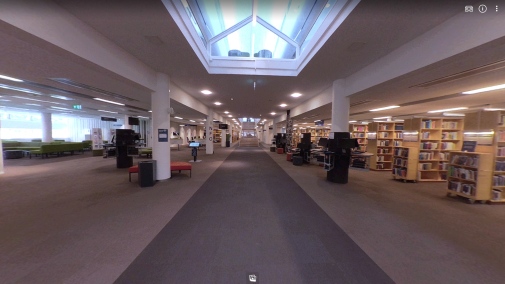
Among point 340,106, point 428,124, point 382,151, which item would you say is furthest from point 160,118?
point 382,151

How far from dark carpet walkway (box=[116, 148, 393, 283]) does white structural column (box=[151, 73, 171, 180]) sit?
249cm

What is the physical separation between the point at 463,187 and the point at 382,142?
3939 millimetres

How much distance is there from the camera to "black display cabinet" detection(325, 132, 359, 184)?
5.71m

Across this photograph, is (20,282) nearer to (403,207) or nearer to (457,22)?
(403,207)

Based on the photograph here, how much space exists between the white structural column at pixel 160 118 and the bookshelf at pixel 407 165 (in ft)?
27.1

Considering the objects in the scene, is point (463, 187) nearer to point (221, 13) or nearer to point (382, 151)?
point (382, 151)

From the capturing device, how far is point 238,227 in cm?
297

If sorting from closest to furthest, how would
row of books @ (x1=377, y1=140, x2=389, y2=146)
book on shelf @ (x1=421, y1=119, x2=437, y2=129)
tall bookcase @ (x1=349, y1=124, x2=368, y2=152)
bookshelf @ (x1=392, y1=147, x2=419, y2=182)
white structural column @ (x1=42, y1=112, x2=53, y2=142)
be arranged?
bookshelf @ (x1=392, y1=147, x2=419, y2=182) → book on shelf @ (x1=421, y1=119, x2=437, y2=129) → row of books @ (x1=377, y1=140, x2=389, y2=146) → tall bookcase @ (x1=349, y1=124, x2=368, y2=152) → white structural column @ (x1=42, y1=112, x2=53, y2=142)

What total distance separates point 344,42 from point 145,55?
474 cm

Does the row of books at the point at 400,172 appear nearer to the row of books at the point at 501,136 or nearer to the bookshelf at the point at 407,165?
the bookshelf at the point at 407,165

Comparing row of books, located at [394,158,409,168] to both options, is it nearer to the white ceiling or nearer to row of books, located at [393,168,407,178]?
row of books, located at [393,168,407,178]

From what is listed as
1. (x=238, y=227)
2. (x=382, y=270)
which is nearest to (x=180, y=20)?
(x=238, y=227)

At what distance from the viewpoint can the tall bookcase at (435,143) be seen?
6.29 meters

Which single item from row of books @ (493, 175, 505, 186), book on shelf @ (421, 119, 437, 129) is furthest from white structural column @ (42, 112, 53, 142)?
row of books @ (493, 175, 505, 186)
